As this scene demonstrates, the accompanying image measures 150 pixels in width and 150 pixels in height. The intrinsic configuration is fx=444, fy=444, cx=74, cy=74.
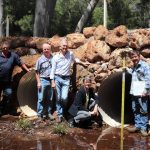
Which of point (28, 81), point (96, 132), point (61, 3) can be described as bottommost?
point (96, 132)

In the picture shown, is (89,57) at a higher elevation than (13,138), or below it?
higher

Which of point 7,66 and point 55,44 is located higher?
point 55,44

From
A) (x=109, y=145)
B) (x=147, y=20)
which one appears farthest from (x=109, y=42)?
(x=147, y=20)

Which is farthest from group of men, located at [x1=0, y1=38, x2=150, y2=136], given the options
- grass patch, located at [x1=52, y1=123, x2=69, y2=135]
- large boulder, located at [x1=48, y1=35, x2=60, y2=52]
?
large boulder, located at [x1=48, y1=35, x2=60, y2=52]

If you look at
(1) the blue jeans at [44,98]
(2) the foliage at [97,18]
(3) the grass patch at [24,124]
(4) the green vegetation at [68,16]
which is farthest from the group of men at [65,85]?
(2) the foliage at [97,18]

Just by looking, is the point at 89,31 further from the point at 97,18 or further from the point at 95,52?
the point at 97,18

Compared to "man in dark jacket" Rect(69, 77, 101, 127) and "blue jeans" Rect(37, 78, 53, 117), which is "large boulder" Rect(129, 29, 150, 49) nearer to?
"man in dark jacket" Rect(69, 77, 101, 127)

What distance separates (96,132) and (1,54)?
121 inches

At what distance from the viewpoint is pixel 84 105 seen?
9.90 meters

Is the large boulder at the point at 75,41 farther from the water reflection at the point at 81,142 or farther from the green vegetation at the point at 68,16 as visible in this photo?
the green vegetation at the point at 68,16

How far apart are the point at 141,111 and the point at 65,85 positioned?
6.07 ft

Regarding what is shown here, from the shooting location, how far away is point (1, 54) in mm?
10812

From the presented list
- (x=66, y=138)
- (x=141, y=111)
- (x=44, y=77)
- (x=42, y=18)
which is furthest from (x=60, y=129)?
(x=42, y=18)

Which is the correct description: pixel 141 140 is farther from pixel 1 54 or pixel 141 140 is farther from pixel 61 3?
pixel 61 3
